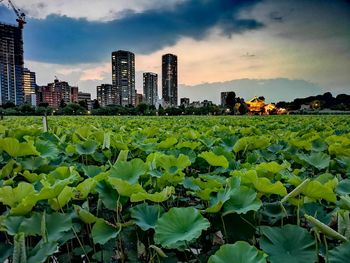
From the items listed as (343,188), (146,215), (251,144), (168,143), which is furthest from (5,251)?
(251,144)

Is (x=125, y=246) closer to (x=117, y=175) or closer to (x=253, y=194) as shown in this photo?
(x=117, y=175)

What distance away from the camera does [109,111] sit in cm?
5775

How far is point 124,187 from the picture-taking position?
1044 millimetres

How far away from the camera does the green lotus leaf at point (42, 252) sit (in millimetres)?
908

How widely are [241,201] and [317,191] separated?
0.24m

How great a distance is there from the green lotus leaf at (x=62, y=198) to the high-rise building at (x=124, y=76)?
503 feet

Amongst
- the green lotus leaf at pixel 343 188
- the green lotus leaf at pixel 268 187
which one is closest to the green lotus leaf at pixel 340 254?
the green lotus leaf at pixel 268 187

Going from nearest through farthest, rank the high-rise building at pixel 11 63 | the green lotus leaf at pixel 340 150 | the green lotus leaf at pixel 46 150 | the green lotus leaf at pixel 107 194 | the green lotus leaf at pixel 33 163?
the green lotus leaf at pixel 107 194 → the green lotus leaf at pixel 33 163 → the green lotus leaf at pixel 46 150 → the green lotus leaf at pixel 340 150 → the high-rise building at pixel 11 63

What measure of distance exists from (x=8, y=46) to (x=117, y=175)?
138 meters

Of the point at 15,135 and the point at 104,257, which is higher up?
the point at 15,135

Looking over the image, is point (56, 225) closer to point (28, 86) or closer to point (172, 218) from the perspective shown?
point (172, 218)

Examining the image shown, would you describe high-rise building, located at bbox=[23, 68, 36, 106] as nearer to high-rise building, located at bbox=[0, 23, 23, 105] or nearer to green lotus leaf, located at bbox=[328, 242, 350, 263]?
high-rise building, located at bbox=[0, 23, 23, 105]

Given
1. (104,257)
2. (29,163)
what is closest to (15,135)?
(29,163)

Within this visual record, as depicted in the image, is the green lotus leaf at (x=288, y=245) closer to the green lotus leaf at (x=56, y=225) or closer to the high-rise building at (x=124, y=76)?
the green lotus leaf at (x=56, y=225)
